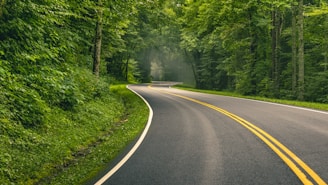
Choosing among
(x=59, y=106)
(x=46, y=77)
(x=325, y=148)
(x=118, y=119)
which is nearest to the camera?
(x=325, y=148)

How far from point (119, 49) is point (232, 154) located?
2807cm

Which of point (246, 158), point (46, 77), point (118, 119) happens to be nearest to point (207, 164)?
point (246, 158)

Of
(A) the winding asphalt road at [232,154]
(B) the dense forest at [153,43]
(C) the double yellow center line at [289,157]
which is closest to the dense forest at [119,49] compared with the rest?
(B) the dense forest at [153,43]

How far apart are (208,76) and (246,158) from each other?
43.0 meters

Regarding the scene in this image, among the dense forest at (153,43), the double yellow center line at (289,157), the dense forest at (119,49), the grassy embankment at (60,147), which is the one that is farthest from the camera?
the dense forest at (153,43)

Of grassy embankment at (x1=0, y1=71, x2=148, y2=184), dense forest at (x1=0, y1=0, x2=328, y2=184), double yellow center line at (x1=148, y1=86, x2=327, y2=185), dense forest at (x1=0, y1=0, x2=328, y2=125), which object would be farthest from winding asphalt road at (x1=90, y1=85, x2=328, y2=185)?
dense forest at (x1=0, y1=0, x2=328, y2=125)

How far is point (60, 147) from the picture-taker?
8383 mm

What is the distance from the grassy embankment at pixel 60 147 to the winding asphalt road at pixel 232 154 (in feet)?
3.10

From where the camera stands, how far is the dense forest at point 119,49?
26.7 ft

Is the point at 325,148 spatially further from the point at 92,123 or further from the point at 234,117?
the point at 92,123

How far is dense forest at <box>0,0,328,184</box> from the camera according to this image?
814 centimetres

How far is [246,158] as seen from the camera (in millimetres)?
6516

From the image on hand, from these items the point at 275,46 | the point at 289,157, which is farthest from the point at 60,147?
the point at 275,46

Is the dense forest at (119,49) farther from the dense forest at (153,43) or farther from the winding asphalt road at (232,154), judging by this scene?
the winding asphalt road at (232,154)
